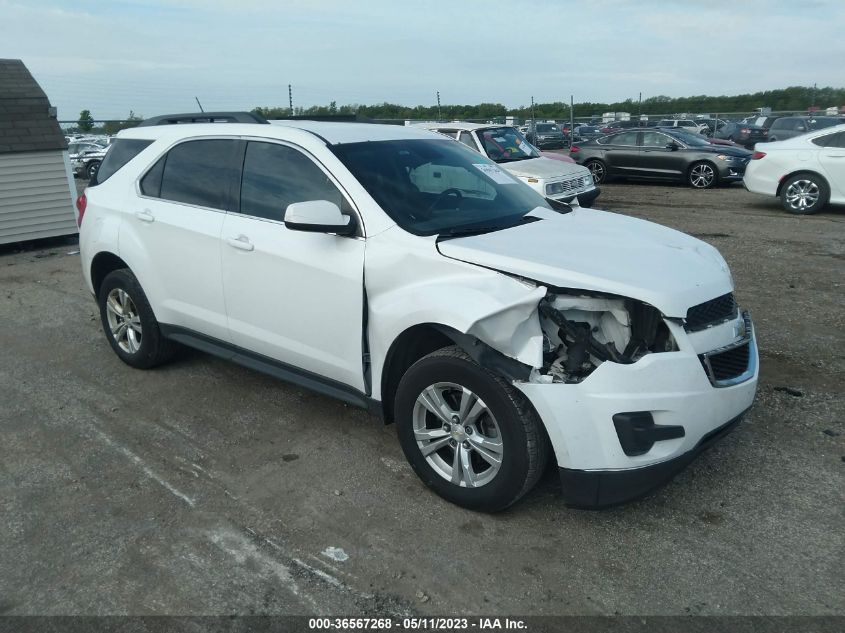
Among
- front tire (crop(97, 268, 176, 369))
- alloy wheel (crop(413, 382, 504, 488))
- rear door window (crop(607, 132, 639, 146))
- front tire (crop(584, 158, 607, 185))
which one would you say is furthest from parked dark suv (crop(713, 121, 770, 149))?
alloy wheel (crop(413, 382, 504, 488))

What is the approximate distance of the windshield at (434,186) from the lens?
3.76 m

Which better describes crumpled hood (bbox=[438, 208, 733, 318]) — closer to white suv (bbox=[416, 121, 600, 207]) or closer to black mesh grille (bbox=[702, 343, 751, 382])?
black mesh grille (bbox=[702, 343, 751, 382])

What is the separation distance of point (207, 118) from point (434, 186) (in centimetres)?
198

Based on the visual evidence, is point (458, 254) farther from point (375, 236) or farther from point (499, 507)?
point (499, 507)

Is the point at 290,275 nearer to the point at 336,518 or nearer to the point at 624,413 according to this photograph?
the point at 336,518

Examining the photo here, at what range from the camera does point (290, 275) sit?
3.89 m

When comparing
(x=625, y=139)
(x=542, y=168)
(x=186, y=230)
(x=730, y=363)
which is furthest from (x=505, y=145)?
(x=730, y=363)

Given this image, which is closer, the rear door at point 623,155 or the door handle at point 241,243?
the door handle at point 241,243

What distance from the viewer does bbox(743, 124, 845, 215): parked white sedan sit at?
11.4 metres

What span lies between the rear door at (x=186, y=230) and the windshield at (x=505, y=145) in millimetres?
7339

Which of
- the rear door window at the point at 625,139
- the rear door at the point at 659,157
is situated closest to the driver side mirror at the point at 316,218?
the rear door at the point at 659,157

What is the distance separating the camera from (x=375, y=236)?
3.58m

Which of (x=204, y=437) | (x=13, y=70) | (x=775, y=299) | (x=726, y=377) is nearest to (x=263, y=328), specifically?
(x=204, y=437)

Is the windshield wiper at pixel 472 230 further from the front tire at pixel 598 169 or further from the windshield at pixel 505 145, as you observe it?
the front tire at pixel 598 169
